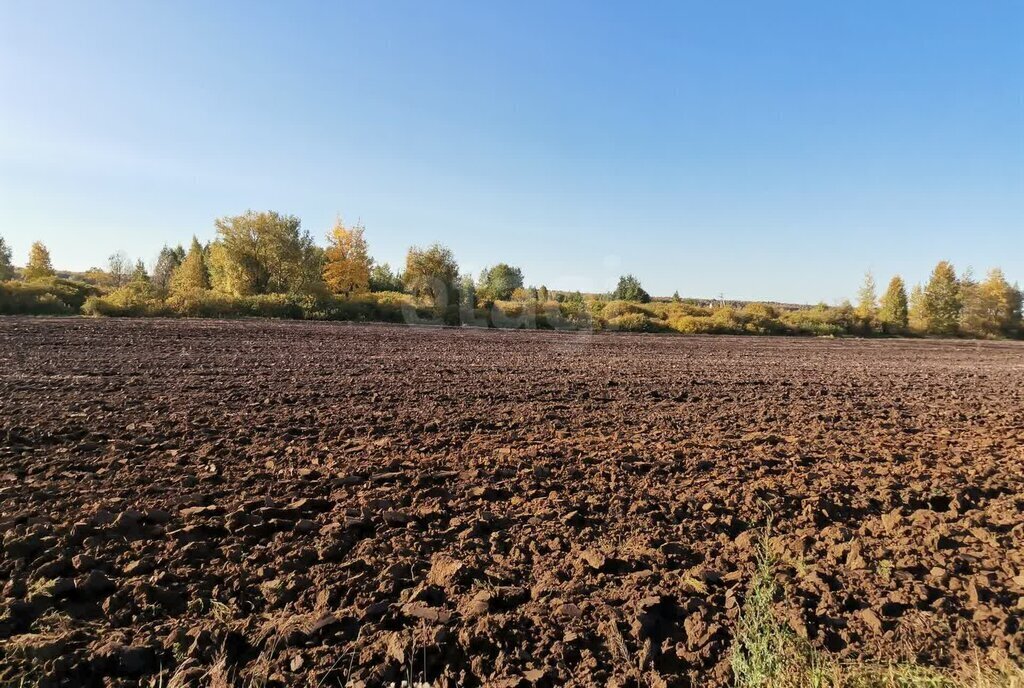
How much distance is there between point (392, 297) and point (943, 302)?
5136cm

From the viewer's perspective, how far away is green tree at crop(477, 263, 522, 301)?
57.7 metres

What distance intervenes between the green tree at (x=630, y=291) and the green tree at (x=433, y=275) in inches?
763

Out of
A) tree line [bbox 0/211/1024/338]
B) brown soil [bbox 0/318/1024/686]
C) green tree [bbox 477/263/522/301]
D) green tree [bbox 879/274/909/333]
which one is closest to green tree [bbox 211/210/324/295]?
tree line [bbox 0/211/1024/338]

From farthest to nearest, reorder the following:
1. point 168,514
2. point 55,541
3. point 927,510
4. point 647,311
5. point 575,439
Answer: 1. point 647,311
2. point 575,439
3. point 927,510
4. point 168,514
5. point 55,541

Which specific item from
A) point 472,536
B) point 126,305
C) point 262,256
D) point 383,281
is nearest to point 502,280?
point 383,281

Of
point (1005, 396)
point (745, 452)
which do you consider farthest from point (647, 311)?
point (745, 452)

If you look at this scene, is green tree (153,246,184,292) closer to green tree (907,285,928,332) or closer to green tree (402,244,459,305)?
green tree (402,244,459,305)

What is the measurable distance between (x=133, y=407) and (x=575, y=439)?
6.75 meters

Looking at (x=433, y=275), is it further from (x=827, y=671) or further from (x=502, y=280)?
(x=827, y=671)

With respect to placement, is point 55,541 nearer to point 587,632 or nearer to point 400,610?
point 400,610

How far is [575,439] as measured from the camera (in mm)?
7344

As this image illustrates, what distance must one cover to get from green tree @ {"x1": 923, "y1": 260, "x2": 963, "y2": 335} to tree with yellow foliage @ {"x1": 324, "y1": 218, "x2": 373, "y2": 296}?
51.6 meters

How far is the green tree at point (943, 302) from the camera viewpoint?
50000 mm

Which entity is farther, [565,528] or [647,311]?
[647,311]
